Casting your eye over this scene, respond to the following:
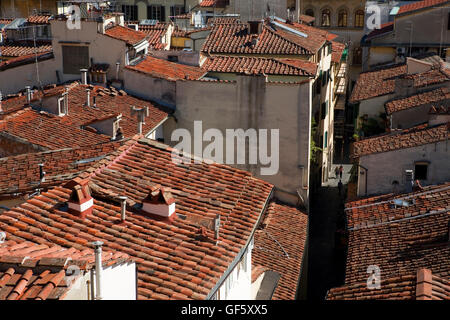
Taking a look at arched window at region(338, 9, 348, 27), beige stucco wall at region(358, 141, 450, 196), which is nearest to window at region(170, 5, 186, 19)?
arched window at region(338, 9, 348, 27)

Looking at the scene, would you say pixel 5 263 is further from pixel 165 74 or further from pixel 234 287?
pixel 165 74

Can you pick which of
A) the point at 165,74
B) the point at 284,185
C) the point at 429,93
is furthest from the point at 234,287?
the point at 429,93

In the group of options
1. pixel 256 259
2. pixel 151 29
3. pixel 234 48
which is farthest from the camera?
pixel 151 29

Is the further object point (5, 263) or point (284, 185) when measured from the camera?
point (284, 185)

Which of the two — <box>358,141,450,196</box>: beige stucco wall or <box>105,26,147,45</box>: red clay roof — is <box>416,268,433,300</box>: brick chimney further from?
<box>105,26,147,45</box>: red clay roof

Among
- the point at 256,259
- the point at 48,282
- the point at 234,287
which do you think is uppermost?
the point at 48,282

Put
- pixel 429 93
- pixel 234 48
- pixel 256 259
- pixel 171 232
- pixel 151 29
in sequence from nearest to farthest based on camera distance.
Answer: pixel 171 232 → pixel 256 259 → pixel 429 93 → pixel 234 48 → pixel 151 29

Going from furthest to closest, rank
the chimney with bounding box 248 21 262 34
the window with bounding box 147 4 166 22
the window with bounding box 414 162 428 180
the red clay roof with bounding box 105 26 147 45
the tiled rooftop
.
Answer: the window with bounding box 147 4 166 22, the chimney with bounding box 248 21 262 34, the tiled rooftop, the red clay roof with bounding box 105 26 147 45, the window with bounding box 414 162 428 180
